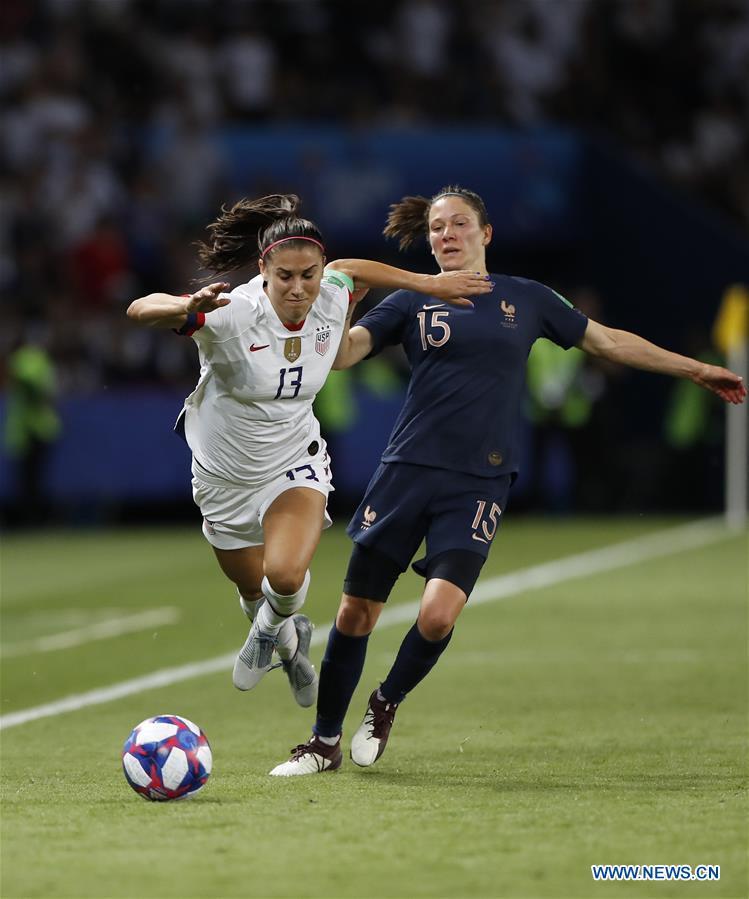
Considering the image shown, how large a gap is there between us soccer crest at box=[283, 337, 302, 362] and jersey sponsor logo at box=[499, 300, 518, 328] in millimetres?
862

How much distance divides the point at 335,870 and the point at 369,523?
2407mm

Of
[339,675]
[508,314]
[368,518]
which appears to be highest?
[508,314]

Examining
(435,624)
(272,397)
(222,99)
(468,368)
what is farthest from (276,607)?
(222,99)

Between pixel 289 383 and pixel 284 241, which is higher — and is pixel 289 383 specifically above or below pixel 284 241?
below

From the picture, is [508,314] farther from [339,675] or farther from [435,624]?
[339,675]

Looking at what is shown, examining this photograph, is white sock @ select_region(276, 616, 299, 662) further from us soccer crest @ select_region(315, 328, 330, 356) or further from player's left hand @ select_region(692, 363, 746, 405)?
player's left hand @ select_region(692, 363, 746, 405)

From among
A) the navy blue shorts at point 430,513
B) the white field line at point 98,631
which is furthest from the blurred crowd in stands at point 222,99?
the navy blue shorts at point 430,513

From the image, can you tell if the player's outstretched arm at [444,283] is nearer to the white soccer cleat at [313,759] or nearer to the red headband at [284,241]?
the red headband at [284,241]

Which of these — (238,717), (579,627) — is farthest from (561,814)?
(579,627)

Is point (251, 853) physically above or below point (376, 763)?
above

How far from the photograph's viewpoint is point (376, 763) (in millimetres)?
7625

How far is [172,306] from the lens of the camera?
22.8 feet

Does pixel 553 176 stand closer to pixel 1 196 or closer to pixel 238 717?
pixel 1 196

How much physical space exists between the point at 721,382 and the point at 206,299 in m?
2.28
